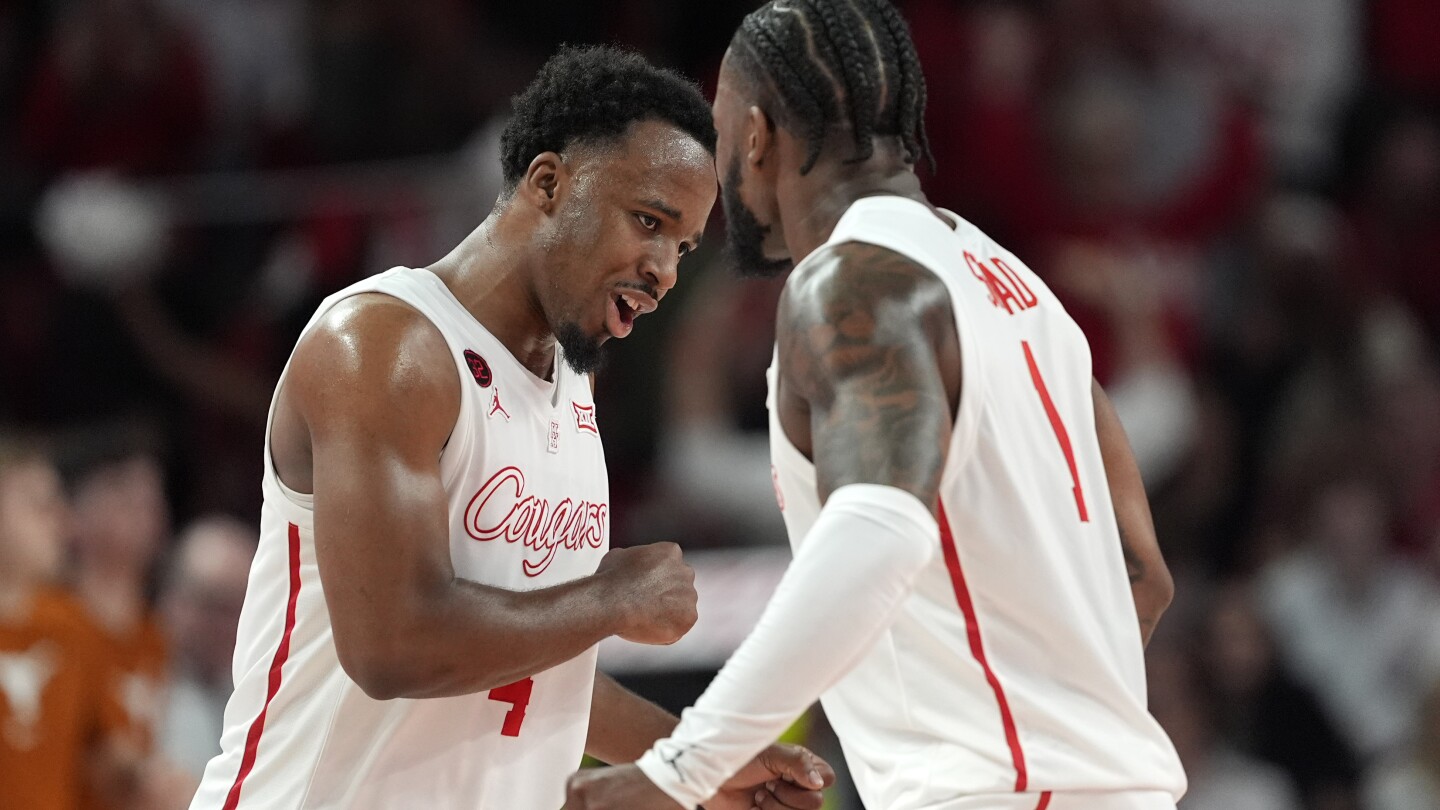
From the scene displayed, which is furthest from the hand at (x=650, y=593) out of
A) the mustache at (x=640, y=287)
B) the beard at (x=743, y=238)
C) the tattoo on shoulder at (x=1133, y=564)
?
the tattoo on shoulder at (x=1133, y=564)

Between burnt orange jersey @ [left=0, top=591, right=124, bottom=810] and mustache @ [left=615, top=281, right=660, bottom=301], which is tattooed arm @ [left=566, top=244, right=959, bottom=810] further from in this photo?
burnt orange jersey @ [left=0, top=591, right=124, bottom=810]

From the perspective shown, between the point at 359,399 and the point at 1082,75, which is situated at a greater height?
the point at 359,399

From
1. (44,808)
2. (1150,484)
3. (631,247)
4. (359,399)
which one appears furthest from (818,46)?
(1150,484)

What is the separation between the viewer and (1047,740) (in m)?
3.30

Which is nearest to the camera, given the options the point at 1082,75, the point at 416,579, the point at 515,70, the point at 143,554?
the point at 416,579

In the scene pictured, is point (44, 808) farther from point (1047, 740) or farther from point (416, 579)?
point (1047, 740)

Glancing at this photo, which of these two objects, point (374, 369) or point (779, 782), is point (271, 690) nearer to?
point (374, 369)

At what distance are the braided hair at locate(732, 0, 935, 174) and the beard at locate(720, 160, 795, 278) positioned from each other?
224mm

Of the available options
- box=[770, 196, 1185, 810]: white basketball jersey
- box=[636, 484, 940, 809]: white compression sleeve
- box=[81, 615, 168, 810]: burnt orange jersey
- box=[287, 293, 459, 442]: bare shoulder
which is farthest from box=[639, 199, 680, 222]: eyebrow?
box=[81, 615, 168, 810]: burnt orange jersey

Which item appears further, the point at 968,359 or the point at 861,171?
the point at 861,171

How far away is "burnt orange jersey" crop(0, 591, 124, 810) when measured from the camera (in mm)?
6484

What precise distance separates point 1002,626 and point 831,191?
0.99 meters

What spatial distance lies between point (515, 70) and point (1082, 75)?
3038mm

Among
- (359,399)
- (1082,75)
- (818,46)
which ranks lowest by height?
(1082,75)
